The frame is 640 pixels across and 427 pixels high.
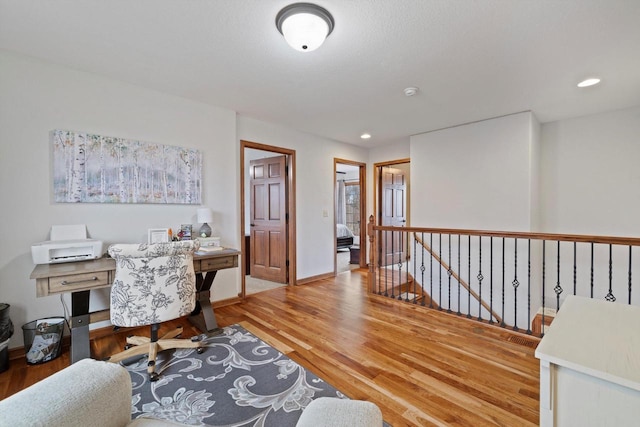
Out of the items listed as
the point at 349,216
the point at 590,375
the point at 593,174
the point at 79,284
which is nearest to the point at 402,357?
the point at 590,375

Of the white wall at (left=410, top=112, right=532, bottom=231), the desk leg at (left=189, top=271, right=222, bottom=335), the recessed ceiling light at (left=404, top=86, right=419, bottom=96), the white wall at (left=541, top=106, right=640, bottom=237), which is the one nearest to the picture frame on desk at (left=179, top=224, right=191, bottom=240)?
the desk leg at (left=189, top=271, right=222, bottom=335)

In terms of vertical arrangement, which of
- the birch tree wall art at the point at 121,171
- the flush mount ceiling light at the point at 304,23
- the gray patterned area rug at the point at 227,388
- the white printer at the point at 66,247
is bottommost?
the gray patterned area rug at the point at 227,388

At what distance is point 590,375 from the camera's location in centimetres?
84

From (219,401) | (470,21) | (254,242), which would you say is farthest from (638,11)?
(254,242)

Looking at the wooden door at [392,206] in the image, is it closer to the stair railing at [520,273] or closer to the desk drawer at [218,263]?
the stair railing at [520,273]

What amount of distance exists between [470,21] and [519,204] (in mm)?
2677

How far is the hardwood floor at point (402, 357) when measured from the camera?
5.51 feet

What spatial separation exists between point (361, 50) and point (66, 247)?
2.85m

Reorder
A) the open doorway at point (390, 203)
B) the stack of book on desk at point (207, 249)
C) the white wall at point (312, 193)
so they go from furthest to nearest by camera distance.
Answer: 1. the open doorway at point (390, 203)
2. the white wall at point (312, 193)
3. the stack of book on desk at point (207, 249)

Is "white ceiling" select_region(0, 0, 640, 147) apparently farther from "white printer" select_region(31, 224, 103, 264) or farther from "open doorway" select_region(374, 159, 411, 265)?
"open doorway" select_region(374, 159, 411, 265)

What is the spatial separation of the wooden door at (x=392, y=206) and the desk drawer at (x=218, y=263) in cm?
324

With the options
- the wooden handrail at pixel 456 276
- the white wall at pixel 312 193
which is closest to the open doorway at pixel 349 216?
the white wall at pixel 312 193

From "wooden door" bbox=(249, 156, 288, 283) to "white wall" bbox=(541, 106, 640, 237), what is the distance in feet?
12.8

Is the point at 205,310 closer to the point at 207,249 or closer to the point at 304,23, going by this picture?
the point at 207,249
